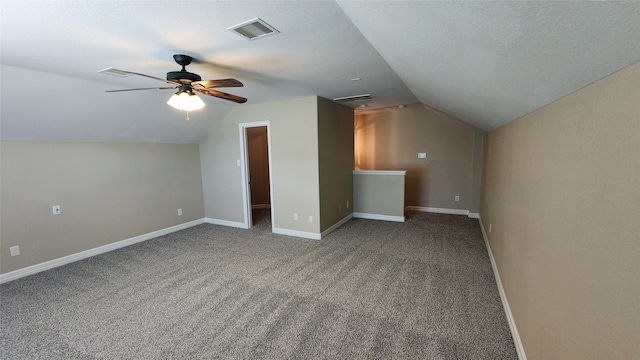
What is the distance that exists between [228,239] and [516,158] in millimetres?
4116

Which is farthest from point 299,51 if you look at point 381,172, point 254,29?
point 381,172

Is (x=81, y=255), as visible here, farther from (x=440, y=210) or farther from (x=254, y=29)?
(x=440, y=210)

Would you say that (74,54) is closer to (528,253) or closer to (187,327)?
(187,327)

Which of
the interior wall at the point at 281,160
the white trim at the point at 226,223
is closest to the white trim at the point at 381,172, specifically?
the interior wall at the point at 281,160

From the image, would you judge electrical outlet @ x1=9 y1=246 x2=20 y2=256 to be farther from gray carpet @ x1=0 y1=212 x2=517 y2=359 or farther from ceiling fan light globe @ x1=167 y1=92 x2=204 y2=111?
ceiling fan light globe @ x1=167 y1=92 x2=204 y2=111

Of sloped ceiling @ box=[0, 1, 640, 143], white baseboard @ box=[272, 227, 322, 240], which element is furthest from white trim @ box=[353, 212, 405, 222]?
sloped ceiling @ box=[0, 1, 640, 143]

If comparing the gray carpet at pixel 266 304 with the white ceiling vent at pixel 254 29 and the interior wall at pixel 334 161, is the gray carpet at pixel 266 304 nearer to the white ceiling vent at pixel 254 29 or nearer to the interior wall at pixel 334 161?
the interior wall at pixel 334 161

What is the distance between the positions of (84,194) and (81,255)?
88cm

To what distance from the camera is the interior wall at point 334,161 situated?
4328mm

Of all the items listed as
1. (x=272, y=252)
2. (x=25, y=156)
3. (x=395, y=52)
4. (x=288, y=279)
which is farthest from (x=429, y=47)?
(x=25, y=156)

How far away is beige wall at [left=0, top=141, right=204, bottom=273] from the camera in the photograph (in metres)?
3.20

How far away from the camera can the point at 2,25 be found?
167 centimetres

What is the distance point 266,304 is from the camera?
2.50 meters

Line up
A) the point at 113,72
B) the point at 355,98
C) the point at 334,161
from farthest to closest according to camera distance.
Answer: the point at 334,161 → the point at 355,98 → the point at 113,72
